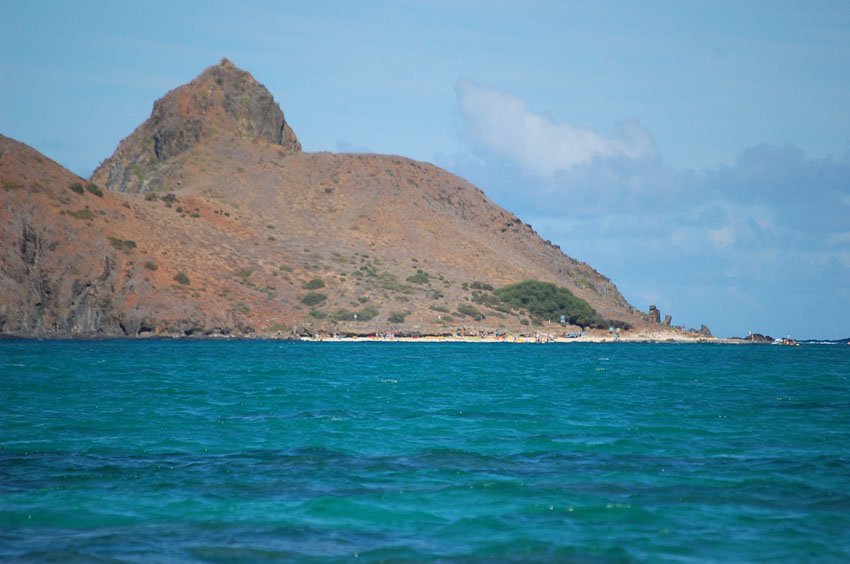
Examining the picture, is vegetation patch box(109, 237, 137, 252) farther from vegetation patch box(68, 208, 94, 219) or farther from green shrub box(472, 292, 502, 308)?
green shrub box(472, 292, 502, 308)

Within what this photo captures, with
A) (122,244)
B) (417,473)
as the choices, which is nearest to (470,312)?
(122,244)

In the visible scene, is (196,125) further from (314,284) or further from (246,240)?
(314,284)

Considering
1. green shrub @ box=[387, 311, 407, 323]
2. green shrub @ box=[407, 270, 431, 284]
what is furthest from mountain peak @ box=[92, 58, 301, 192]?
green shrub @ box=[387, 311, 407, 323]

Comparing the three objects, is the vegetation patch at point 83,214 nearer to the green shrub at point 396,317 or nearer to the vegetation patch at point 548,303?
the green shrub at point 396,317

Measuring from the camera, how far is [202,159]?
160500mm

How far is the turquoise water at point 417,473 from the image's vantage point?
1673 cm

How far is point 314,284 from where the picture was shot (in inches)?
5054

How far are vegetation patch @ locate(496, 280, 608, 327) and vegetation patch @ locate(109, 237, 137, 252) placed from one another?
53383 mm

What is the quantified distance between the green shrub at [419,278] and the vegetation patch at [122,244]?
41.8 metres

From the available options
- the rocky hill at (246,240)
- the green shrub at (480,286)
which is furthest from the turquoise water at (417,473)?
the green shrub at (480,286)

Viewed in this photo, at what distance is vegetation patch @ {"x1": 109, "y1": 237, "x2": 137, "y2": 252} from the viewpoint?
10650 cm

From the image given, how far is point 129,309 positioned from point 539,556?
9149 centimetres

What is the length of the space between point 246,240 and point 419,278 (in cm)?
2502

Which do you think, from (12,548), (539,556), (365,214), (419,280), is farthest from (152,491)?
(365,214)
